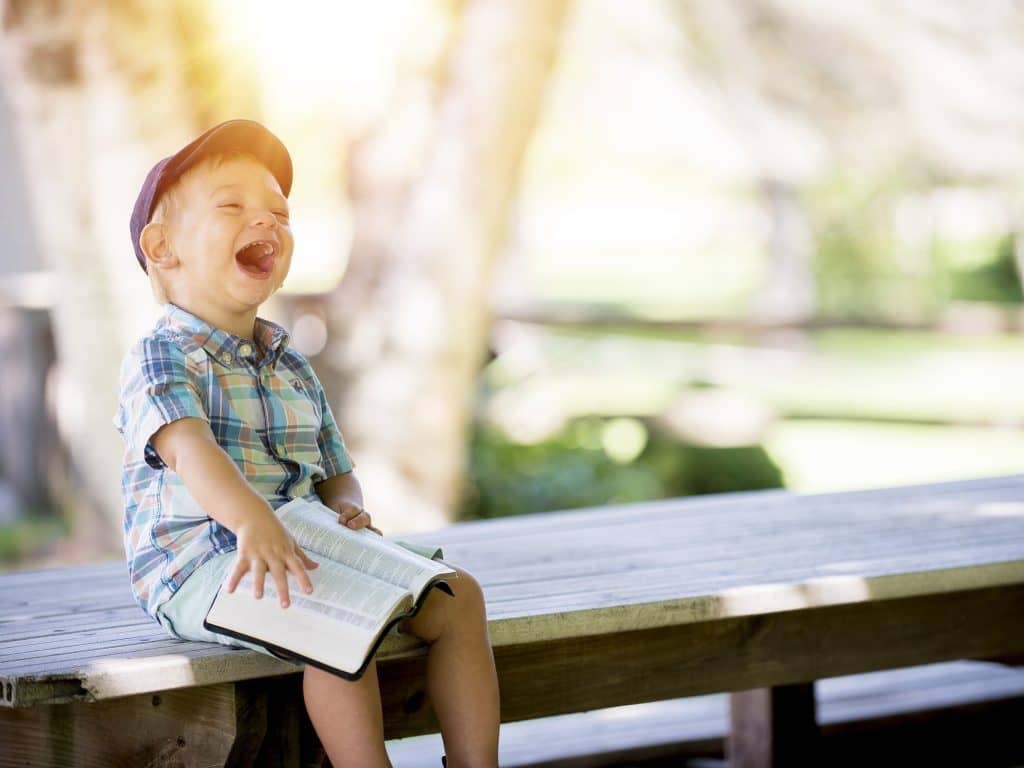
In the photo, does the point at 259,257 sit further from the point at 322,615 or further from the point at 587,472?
the point at 587,472

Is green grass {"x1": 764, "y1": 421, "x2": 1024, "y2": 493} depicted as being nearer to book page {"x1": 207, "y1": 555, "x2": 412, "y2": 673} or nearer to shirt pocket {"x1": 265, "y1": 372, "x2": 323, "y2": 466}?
shirt pocket {"x1": 265, "y1": 372, "x2": 323, "y2": 466}

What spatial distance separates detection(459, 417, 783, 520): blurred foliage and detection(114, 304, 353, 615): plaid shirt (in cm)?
519

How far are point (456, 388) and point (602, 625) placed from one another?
13.4ft

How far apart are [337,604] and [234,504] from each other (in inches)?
7.8

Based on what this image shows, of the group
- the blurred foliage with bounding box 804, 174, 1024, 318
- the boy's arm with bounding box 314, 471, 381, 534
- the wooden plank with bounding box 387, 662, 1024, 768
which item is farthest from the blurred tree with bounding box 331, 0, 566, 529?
the blurred foliage with bounding box 804, 174, 1024, 318

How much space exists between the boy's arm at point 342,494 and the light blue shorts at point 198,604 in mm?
240

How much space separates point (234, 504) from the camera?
1.94 metres

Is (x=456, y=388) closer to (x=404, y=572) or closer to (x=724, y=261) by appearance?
(x=404, y=572)

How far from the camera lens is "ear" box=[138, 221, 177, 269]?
219cm

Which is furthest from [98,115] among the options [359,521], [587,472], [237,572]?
[237,572]

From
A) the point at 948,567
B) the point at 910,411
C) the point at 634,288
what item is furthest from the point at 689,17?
the point at 634,288

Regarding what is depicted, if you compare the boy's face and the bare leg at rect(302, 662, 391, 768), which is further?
the boy's face

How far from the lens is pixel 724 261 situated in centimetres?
2886

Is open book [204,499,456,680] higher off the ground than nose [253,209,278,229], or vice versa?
nose [253,209,278,229]
